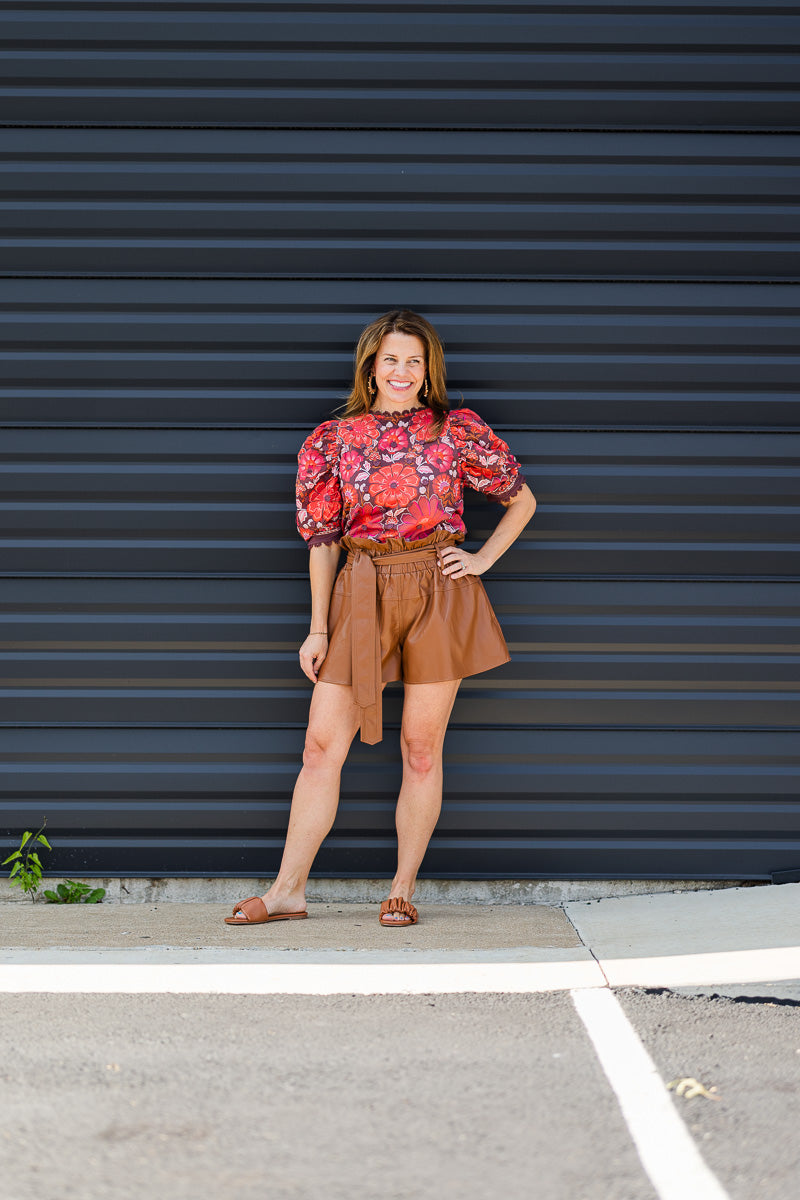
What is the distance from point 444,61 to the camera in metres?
3.40

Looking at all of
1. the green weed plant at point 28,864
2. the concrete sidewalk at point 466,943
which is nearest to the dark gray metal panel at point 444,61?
the green weed plant at point 28,864

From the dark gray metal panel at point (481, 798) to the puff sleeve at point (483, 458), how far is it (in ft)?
2.66

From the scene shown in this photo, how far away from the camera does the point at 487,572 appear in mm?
3434

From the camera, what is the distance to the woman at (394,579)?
307 centimetres

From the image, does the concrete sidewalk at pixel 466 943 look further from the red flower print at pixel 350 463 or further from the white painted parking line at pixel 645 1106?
the red flower print at pixel 350 463

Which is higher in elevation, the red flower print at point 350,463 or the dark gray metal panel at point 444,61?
the dark gray metal panel at point 444,61

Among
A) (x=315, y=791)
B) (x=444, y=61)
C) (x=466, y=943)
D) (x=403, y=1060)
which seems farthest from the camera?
(x=444, y=61)

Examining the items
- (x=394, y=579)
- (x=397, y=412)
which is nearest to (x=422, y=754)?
(x=394, y=579)

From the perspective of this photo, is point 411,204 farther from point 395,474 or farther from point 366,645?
point 366,645

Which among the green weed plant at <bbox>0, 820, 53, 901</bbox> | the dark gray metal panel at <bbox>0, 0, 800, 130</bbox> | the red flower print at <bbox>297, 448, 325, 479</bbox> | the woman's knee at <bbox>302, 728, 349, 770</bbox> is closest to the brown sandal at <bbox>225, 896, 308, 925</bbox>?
the woman's knee at <bbox>302, 728, 349, 770</bbox>

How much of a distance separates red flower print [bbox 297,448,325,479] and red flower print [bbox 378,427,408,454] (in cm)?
19

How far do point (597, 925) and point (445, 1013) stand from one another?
0.92 m

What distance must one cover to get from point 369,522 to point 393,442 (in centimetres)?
25

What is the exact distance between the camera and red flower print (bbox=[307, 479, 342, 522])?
3.16 metres
